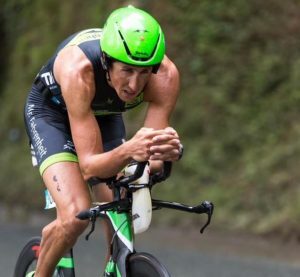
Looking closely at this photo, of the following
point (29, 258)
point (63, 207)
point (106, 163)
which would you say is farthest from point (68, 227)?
point (29, 258)

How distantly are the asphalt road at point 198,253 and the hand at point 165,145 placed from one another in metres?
3.75

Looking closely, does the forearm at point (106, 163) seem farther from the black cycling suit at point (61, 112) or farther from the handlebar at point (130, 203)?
the black cycling suit at point (61, 112)

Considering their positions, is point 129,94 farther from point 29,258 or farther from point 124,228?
point 29,258

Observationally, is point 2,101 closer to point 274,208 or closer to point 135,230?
point 274,208

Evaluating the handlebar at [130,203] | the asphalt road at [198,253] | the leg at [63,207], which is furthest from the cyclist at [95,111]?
the asphalt road at [198,253]

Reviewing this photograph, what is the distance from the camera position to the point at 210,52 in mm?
13070

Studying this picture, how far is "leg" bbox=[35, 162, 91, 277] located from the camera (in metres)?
5.11

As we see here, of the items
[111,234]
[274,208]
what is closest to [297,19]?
[274,208]

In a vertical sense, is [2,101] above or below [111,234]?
below

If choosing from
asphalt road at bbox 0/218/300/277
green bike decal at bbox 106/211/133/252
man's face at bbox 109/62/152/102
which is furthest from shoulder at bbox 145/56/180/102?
asphalt road at bbox 0/218/300/277

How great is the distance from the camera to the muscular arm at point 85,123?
4688 millimetres

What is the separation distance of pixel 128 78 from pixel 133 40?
244mm

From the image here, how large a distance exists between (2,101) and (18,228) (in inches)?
218

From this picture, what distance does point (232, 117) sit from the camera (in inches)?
480
